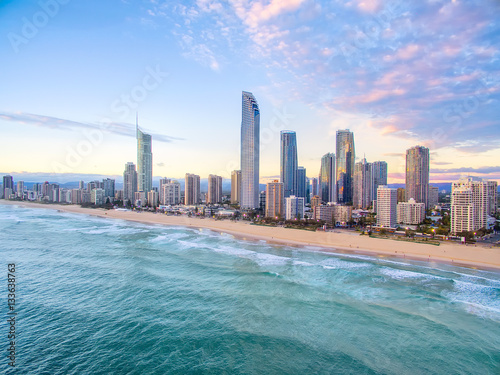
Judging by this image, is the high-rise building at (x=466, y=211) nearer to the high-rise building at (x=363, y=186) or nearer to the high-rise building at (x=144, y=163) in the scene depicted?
the high-rise building at (x=363, y=186)

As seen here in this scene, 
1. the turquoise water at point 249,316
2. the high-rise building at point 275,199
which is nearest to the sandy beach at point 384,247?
the turquoise water at point 249,316

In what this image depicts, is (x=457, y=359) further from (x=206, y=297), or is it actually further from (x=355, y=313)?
(x=206, y=297)

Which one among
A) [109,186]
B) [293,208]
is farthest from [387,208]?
[109,186]

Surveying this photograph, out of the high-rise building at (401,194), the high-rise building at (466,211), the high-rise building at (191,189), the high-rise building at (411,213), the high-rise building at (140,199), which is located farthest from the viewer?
the high-rise building at (191,189)

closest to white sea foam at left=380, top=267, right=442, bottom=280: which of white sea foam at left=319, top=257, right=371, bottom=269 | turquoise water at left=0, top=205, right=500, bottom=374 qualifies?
turquoise water at left=0, top=205, right=500, bottom=374

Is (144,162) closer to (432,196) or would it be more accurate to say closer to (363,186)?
(363,186)

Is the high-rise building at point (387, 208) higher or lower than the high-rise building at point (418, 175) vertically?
lower

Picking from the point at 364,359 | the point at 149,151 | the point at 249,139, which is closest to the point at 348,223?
the point at 364,359
